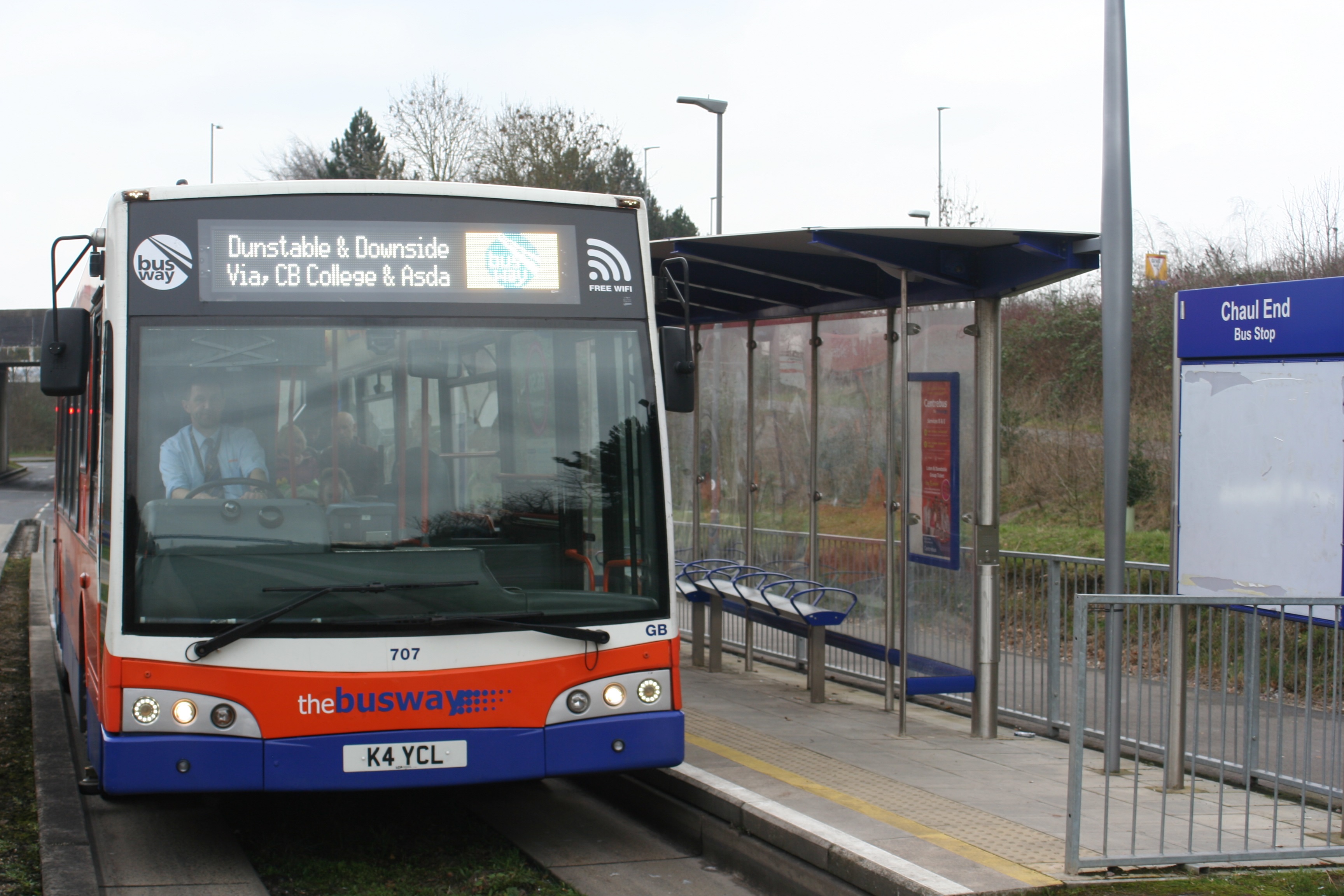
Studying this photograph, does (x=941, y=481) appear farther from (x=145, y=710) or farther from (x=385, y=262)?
(x=145, y=710)

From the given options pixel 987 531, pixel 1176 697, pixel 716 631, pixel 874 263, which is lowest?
pixel 716 631

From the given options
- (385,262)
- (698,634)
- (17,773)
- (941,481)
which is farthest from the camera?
(698,634)

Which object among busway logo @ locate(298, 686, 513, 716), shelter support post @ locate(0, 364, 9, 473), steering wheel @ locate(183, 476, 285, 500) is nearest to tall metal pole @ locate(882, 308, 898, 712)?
busway logo @ locate(298, 686, 513, 716)

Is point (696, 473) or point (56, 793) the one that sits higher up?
point (696, 473)

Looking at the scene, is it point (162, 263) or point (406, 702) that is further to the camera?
point (162, 263)

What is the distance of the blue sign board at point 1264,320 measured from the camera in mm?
5629

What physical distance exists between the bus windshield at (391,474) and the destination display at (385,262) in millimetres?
159

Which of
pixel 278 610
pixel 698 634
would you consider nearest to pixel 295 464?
pixel 278 610

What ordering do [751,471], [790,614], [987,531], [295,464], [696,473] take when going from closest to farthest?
[295,464], [987,531], [790,614], [751,471], [696,473]

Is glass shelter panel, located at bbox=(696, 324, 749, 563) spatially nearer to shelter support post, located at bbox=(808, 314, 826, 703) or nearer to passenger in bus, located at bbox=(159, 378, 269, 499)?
shelter support post, located at bbox=(808, 314, 826, 703)

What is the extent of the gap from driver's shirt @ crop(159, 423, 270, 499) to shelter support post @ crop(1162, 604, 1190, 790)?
3.86 meters

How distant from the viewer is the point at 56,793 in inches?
253

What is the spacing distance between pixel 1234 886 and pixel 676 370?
3000 millimetres

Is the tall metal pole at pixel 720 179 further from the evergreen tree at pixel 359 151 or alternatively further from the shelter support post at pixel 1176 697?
the evergreen tree at pixel 359 151
